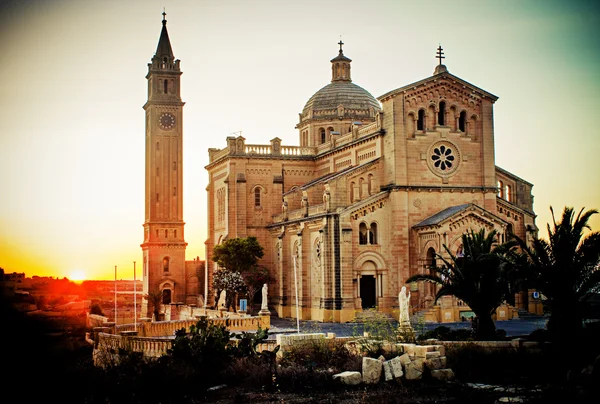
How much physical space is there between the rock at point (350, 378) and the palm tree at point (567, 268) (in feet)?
27.5

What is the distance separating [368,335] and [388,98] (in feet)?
86.4

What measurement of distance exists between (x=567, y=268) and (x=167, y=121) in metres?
→ 55.9

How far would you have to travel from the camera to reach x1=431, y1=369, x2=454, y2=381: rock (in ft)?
92.6

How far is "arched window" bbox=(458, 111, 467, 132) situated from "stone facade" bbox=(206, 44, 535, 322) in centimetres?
8

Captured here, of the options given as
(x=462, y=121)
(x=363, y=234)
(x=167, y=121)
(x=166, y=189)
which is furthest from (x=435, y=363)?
(x=167, y=121)

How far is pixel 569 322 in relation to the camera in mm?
31203

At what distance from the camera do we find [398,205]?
5419cm

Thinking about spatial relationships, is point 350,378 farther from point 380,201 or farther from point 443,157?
point 443,157

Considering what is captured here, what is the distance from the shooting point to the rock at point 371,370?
27719mm

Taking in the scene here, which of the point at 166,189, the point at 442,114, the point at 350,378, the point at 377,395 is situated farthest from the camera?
the point at 166,189

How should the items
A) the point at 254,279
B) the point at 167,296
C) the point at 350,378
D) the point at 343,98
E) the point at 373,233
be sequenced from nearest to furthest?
the point at 350,378, the point at 373,233, the point at 254,279, the point at 343,98, the point at 167,296

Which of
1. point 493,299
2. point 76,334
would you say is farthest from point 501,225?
point 76,334

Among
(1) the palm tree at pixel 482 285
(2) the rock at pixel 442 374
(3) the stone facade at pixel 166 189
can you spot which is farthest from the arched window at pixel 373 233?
(3) the stone facade at pixel 166 189

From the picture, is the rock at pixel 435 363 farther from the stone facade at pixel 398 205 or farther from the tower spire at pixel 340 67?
the tower spire at pixel 340 67
